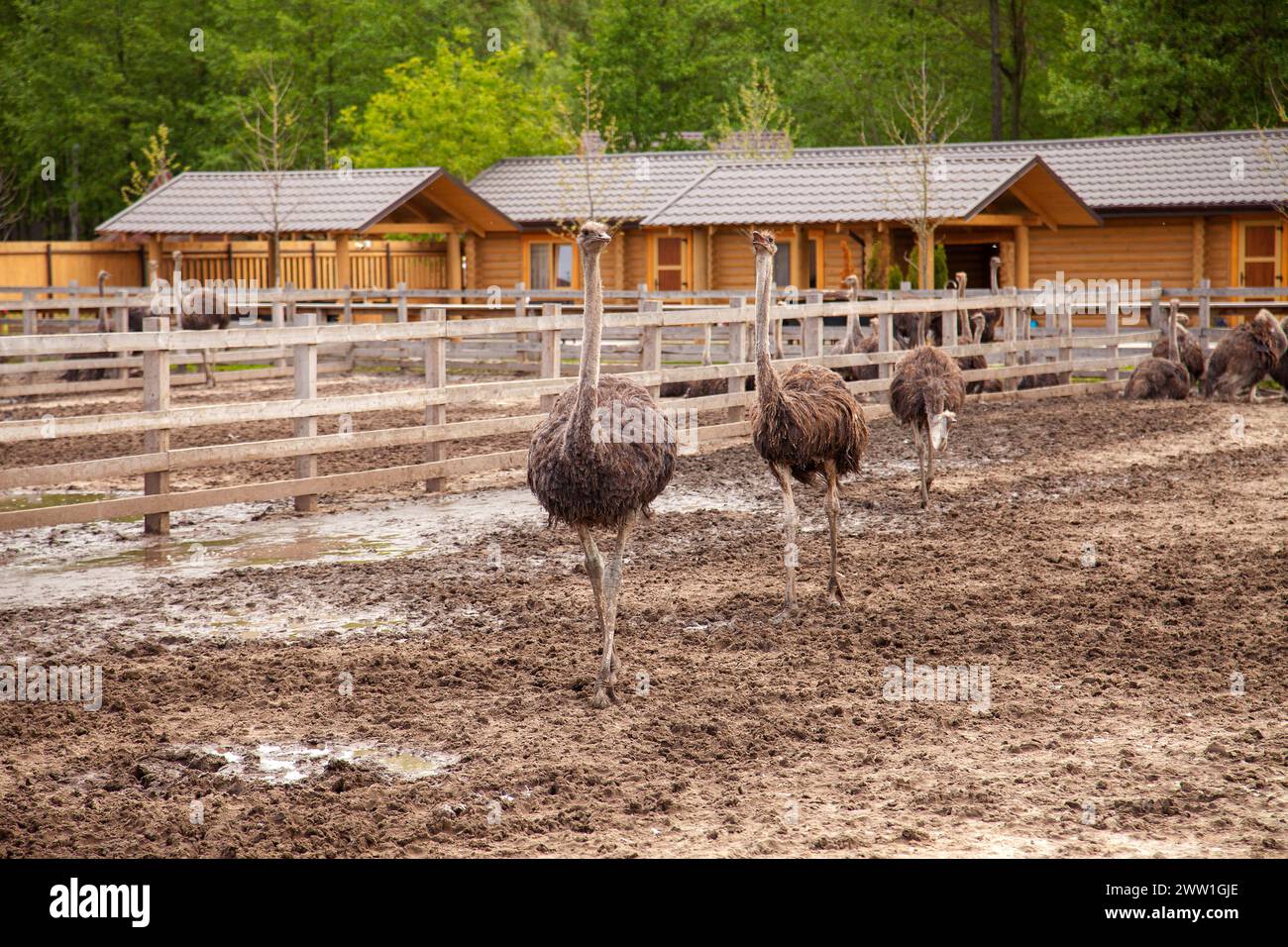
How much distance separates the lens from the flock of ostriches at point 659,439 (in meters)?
6.17

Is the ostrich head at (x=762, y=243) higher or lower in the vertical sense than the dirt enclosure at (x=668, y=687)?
higher

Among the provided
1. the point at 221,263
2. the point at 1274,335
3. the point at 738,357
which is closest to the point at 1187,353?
the point at 1274,335

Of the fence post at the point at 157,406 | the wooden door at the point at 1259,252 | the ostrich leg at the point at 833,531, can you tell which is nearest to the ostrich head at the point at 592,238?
the ostrich leg at the point at 833,531

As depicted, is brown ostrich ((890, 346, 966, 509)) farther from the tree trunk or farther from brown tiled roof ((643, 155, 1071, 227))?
the tree trunk

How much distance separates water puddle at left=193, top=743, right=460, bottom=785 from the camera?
5242 mm

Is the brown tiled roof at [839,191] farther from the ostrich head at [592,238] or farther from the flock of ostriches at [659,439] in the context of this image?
the ostrich head at [592,238]

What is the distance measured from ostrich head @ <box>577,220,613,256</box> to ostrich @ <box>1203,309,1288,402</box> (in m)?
12.7

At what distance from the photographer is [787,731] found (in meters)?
5.70

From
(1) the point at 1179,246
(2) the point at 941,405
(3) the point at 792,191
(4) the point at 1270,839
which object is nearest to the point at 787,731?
(4) the point at 1270,839

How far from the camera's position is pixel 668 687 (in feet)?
20.7

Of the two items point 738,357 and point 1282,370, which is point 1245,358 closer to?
point 1282,370

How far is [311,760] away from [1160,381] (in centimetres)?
1397

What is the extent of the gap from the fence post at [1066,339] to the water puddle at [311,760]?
14.7 m
